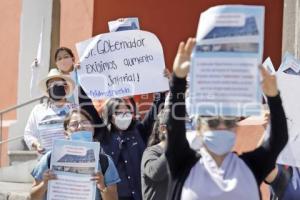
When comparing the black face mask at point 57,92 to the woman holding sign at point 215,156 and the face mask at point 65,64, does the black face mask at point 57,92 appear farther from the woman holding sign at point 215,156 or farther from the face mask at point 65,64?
the woman holding sign at point 215,156

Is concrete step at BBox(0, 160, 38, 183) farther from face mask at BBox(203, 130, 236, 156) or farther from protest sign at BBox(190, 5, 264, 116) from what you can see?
protest sign at BBox(190, 5, 264, 116)

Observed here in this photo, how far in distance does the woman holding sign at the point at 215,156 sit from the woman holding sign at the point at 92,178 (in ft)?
3.77

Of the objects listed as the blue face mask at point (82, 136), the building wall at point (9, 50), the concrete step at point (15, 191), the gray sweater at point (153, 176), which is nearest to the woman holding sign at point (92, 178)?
the blue face mask at point (82, 136)

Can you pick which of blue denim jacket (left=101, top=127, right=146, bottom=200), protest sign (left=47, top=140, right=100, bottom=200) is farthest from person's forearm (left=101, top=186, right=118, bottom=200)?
blue denim jacket (left=101, top=127, right=146, bottom=200)

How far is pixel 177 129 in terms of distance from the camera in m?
3.45

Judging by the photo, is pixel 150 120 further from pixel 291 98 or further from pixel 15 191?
pixel 15 191

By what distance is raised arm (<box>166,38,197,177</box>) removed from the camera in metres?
3.41

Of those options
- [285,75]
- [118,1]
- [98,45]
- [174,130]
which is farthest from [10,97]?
[174,130]

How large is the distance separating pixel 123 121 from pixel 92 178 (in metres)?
0.94

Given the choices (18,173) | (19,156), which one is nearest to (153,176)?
(18,173)

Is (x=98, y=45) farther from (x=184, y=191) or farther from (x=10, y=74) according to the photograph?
(x=10, y=74)

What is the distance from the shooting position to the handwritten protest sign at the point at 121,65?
5.74m

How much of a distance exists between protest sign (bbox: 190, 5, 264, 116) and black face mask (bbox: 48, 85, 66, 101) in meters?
2.97

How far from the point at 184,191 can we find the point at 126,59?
2649mm
